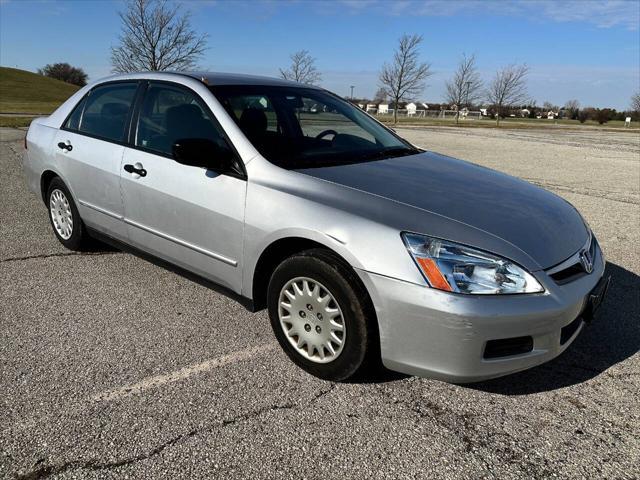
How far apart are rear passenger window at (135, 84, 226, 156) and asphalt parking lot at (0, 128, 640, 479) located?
1149 mm

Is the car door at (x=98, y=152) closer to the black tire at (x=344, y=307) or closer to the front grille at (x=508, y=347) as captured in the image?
the black tire at (x=344, y=307)

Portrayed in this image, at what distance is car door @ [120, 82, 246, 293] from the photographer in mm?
3082

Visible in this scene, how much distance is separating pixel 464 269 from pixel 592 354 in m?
1.41

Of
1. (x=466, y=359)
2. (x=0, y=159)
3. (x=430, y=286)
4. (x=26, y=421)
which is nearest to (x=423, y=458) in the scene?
(x=466, y=359)

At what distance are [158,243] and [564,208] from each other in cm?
268

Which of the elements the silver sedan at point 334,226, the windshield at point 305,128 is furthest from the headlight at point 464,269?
the windshield at point 305,128

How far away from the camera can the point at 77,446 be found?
7.30 ft

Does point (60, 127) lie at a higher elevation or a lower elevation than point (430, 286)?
higher

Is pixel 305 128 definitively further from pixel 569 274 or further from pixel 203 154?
pixel 569 274

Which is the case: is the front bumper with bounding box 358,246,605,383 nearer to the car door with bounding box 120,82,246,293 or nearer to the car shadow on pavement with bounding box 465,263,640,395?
the car shadow on pavement with bounding box 465,263,640,395

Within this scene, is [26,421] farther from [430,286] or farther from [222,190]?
[430,286]

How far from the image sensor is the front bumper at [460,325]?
7.51 ft

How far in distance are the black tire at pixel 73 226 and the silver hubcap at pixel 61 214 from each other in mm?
26

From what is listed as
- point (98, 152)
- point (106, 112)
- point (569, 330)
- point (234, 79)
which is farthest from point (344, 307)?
point (106, 112)
